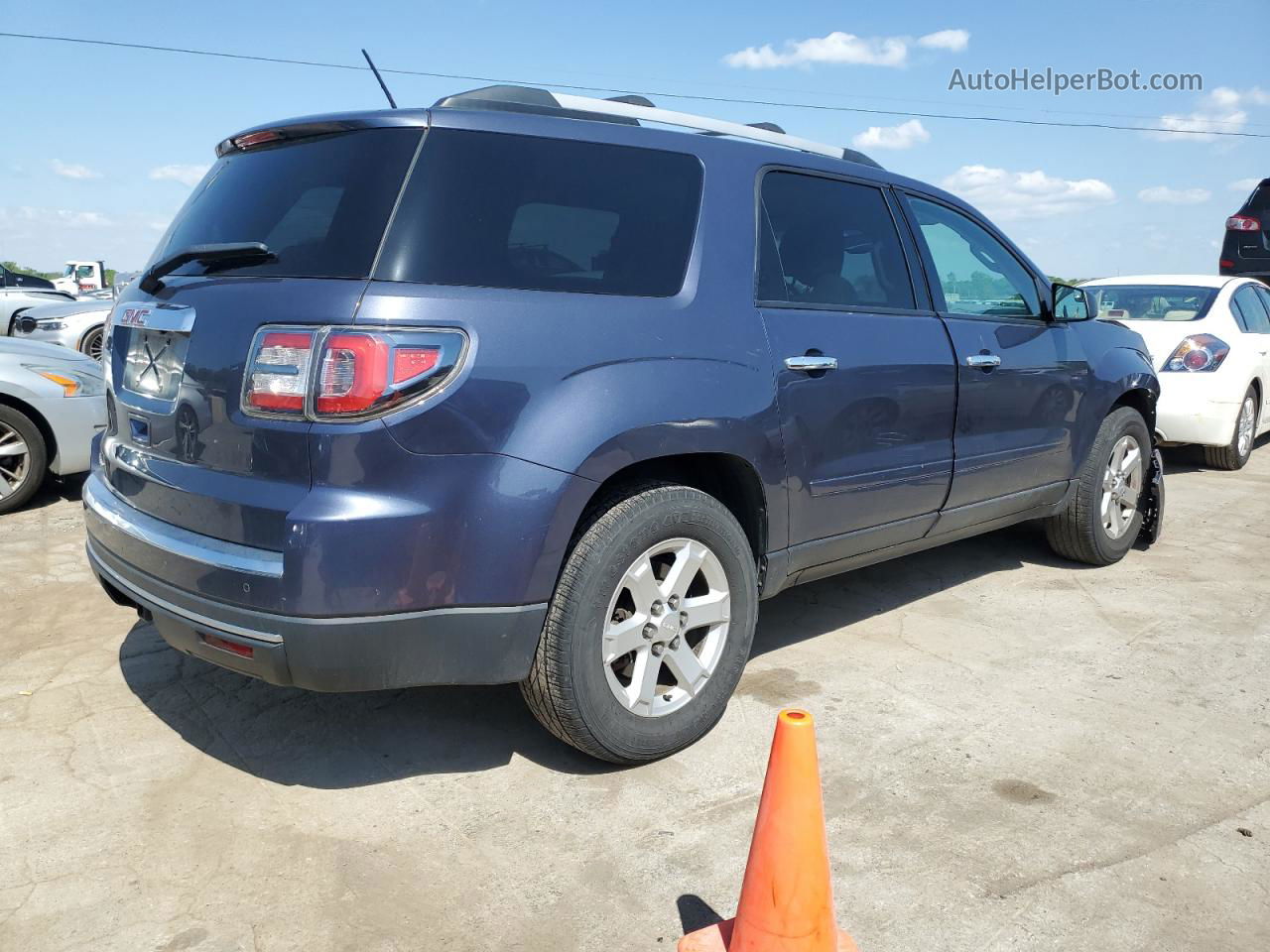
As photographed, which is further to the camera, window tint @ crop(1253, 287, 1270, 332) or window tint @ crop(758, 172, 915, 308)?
window tint @ crop(1253, 287, 1270, 332)

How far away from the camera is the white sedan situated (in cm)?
766

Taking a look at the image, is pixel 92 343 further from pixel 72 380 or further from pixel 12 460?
pixel 12 460

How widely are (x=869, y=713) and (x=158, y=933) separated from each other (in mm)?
2181

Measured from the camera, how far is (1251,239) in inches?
519

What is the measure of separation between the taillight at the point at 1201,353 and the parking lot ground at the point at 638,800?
3.89m

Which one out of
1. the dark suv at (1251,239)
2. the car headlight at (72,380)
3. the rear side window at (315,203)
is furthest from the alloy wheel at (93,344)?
the dark suv at (1251,239)

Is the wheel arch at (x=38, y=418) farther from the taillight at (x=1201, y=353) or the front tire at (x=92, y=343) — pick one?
the taillight at (x=1201, y=353)

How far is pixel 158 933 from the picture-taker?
7.31 ft

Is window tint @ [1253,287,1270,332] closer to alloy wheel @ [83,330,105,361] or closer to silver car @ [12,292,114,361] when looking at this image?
silver car @ [12,292,114,361]

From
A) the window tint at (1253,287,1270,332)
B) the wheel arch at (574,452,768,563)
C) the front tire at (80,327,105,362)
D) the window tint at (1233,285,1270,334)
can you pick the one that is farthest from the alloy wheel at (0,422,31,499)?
the window tint at (1253,287,1270,332)

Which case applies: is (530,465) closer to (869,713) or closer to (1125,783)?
(869,713)

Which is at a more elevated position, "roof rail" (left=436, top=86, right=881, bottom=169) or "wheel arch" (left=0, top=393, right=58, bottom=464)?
"roof rail" (left=436, top=86, right=881, bottom=169)

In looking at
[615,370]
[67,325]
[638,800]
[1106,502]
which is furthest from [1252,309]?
[67,325]

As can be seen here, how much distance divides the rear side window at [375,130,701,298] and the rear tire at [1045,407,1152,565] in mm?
2870
